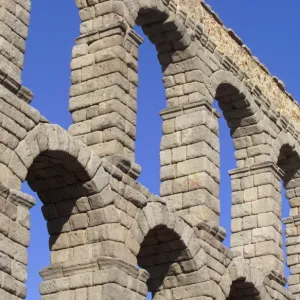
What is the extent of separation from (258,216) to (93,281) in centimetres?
737

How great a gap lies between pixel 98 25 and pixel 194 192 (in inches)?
Answer: 159

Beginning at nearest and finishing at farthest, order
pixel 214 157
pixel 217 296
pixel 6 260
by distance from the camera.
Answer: pixel 6 260 < pixel 217 296 < pixel 214 157

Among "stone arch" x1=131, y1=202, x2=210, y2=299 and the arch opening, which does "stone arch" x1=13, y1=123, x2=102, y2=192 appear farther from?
the arch opening

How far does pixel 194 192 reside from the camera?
18.9 meters

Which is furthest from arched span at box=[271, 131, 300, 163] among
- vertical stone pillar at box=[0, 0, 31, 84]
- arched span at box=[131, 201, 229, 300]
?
vertical stone pillar at box=[0, 0, 31, 84]

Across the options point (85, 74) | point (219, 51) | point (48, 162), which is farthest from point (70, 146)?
point (219, 51)

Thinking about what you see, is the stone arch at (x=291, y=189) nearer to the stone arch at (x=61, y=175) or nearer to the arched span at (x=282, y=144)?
the arched span at (x=282, y=144)

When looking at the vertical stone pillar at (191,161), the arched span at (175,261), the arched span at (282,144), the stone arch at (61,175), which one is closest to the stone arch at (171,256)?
the arched span at (175,261)

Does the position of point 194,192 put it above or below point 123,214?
above

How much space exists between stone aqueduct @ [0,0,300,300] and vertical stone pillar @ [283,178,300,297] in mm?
66

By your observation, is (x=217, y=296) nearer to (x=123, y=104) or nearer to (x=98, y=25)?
(x=123, y=104)

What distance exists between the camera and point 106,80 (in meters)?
17.1

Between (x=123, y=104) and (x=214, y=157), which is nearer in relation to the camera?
(x=123, y=104)

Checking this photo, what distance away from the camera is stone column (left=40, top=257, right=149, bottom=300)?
596 inches
